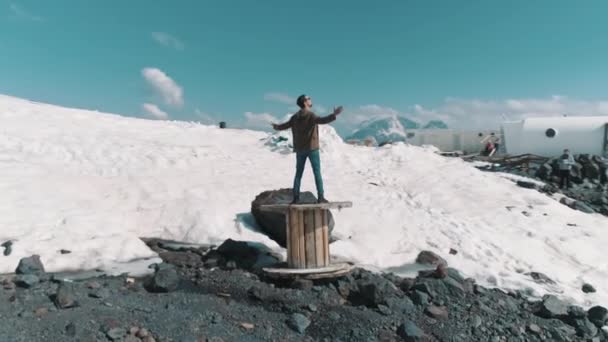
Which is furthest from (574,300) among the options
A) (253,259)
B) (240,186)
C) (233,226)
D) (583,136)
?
(583,136)

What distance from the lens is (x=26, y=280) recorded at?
6281mm

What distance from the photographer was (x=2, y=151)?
14.1 metres

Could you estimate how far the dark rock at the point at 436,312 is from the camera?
21.0 feet

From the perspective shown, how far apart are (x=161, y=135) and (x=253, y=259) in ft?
48.6

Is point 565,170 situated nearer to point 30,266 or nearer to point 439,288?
point 439,288

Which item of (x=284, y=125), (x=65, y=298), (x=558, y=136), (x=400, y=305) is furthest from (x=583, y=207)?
(x=558, y=136)

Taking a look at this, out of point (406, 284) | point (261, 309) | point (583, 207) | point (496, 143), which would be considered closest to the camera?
point (261, 309)

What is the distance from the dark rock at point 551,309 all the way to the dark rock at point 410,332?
2690mm

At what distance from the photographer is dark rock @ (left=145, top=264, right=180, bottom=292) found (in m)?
6.51

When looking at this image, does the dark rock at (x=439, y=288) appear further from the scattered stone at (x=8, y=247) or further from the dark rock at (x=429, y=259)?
the scattered stone at (x=8, y=247)

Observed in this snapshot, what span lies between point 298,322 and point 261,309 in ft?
2.39

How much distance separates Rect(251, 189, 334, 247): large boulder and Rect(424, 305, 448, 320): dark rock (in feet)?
12.5

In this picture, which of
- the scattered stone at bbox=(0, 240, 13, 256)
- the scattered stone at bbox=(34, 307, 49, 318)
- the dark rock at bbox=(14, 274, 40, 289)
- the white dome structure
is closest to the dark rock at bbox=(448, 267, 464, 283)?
the scattered stone at bbox=(34, 307, 49, 318)

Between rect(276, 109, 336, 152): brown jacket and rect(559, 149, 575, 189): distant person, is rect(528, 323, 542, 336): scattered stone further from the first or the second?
rect(559, 149, 575, 189): distant person
